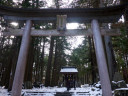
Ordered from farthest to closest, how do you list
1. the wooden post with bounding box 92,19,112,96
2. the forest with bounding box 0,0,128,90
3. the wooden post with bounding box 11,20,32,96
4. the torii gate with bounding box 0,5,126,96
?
1. the forest with bounding box 0,0,128,90
2. the torii gate with bounding box 0,5,126,96
3. the wooden post with bounding box 11,20,32,96
4. the wooden post with bounding box 92,19,112,96

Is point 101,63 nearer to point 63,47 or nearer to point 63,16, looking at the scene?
point 63,16

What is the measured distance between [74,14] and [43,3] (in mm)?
11419

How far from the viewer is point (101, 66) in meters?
5.10

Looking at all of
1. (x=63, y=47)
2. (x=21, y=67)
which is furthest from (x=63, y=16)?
(x=63, y=47)

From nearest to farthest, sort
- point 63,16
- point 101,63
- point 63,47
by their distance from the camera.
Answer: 1. point 101,63
2. point 63,16
3. point 63,47

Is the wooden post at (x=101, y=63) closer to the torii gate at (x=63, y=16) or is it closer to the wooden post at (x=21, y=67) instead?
the torii gate at (x=63, y=16)

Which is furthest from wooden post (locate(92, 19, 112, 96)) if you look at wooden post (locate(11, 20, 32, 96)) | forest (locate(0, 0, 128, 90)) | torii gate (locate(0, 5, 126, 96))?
wooden post (locate(11, 20, 32, 96))

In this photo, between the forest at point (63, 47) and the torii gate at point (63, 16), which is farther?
the forest at point (63, 47)

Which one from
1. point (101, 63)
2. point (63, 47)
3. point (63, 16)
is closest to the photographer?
point (101, 63)

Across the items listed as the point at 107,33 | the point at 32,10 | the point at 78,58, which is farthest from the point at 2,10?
the point at 78,58

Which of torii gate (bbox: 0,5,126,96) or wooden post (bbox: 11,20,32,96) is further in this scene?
torii gate (bbox: 0,5,126,96)

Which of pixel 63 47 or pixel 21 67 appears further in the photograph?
pixel 63 47

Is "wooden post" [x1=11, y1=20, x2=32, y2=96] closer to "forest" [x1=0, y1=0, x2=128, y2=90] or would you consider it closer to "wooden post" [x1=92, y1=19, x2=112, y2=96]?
"forest" [x1=0, y1=0, x2=128, y2=90]

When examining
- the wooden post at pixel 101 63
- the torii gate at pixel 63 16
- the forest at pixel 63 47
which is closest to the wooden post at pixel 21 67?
the torii gate at pixel 63 16
